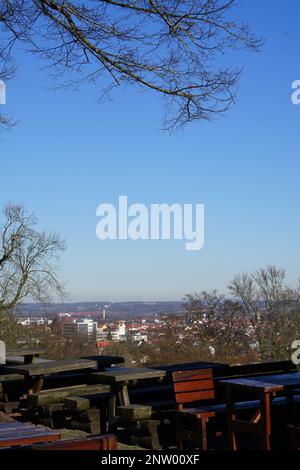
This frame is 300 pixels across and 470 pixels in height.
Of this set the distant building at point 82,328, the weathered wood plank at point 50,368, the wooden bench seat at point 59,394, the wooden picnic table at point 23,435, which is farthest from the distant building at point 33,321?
the wooden picnic table at point 23,435

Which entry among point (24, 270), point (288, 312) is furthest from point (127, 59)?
point (24, 270)

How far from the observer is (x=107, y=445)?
420cm

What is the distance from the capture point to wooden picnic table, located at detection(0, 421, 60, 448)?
4570 mm

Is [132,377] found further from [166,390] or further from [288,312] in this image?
[288,312]

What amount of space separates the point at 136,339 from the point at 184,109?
12.8m

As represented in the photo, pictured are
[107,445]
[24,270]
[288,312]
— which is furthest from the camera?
[24,270]

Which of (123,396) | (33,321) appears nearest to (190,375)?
(123,396)

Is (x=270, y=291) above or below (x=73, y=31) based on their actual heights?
below

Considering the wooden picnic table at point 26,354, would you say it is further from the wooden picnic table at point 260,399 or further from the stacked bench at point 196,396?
the wooden picnic table at point 260,399

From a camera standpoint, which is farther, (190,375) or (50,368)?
(50,368)

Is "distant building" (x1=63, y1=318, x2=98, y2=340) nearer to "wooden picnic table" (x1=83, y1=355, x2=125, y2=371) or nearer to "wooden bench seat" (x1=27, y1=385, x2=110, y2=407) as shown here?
"wooden picnic table" (x1=83, y1=355, x2=125, y2=371)

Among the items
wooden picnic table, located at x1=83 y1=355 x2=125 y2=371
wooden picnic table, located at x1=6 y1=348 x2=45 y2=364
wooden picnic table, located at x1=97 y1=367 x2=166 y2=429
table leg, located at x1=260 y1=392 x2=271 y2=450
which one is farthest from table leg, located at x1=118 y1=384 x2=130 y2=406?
wooden picnic table, located at x1=6 y1=348 x2=45 y2=364

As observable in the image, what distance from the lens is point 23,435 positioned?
15.5 ft

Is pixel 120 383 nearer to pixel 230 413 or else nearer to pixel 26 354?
pixel 230 413
